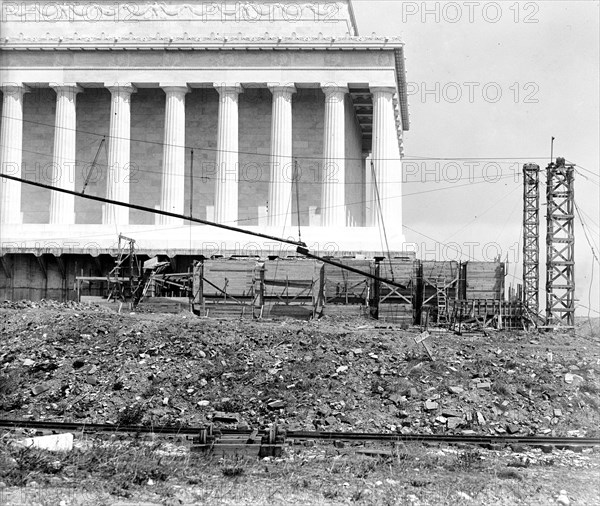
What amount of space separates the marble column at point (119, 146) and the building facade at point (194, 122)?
0.33 ft

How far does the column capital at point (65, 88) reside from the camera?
66.0 m

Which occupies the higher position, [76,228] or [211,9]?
[211,9]

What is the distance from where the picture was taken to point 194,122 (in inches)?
2741

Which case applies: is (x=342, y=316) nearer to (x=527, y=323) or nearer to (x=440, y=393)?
(x=527, y=323)

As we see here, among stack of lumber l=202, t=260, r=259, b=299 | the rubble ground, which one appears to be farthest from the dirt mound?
stack of lumber l=202, t=260, r=259, b=299

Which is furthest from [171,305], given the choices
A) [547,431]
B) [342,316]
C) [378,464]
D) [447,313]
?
[378,464]

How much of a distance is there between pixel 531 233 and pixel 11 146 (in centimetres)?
3481

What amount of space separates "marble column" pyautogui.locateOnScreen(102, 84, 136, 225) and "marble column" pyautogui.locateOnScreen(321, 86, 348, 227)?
43.1ft

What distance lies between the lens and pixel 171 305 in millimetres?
46656

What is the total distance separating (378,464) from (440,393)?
9.10 metres

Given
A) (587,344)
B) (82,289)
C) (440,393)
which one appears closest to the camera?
(440,393)

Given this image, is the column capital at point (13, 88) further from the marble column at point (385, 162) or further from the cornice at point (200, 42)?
the marble column at point (385, 162)

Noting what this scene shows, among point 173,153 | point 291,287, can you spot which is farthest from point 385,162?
point 291,287

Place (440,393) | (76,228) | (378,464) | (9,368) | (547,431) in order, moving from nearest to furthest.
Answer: (378,464) < (547,431) < (440,393) < (9,368) < (76,228)
